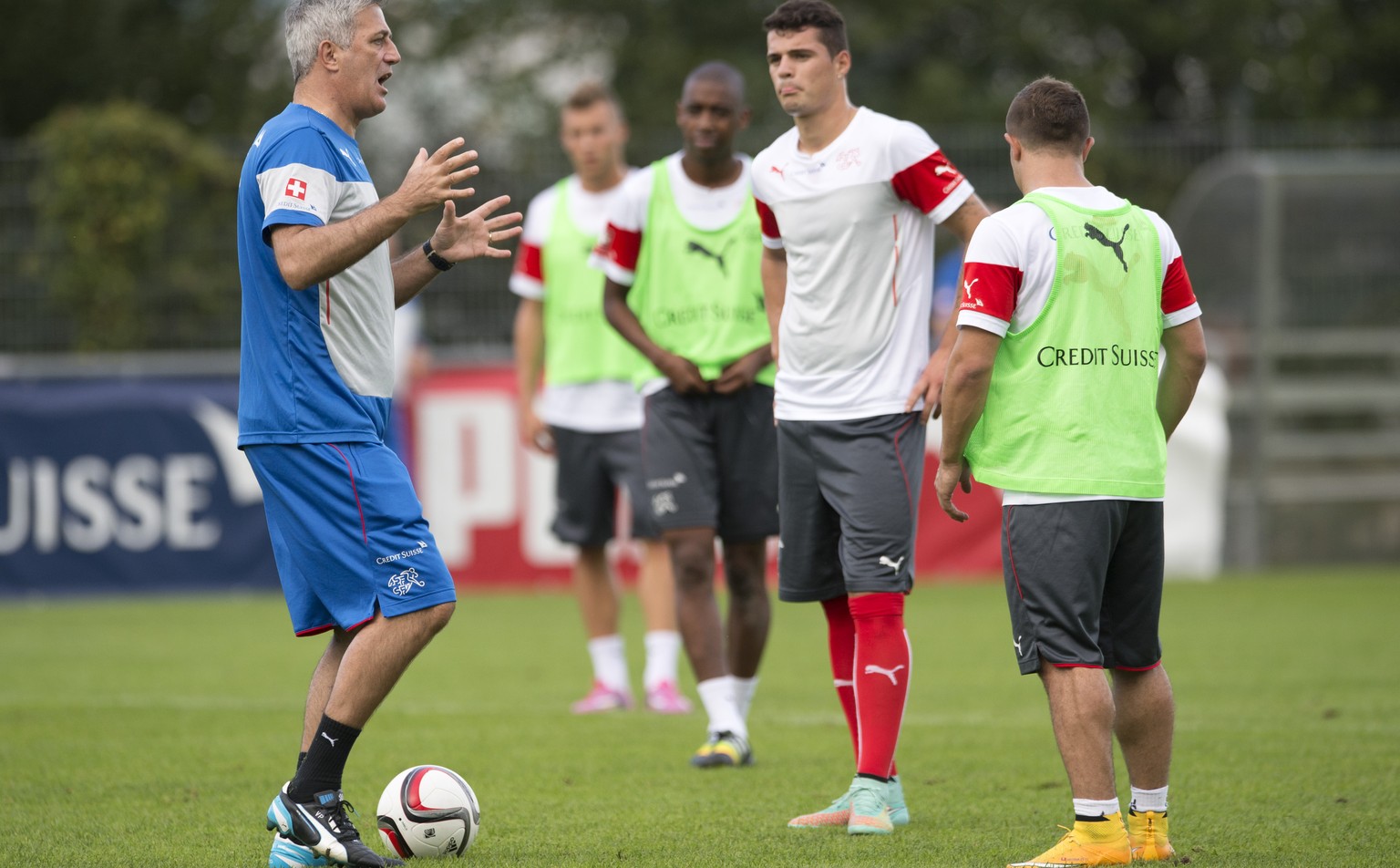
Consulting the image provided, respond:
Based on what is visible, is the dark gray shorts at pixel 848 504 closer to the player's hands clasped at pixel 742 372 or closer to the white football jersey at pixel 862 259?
the white football jersey at pixel 862 259

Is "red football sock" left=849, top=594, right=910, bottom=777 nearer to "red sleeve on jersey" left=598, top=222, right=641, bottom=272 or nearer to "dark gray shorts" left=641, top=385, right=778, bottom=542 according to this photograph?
"dark gray shorts" left=641, top=385, right=778, bottom=542

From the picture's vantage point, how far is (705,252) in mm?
6770

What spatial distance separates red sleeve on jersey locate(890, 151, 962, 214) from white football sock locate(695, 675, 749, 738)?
209cm

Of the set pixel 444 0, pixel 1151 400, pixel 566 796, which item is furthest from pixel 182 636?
pixel 444 0

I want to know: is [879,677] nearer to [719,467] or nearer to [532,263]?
[719,467]

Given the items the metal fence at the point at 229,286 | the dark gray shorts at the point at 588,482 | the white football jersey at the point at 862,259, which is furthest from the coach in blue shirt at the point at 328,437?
the metal fence at the point at 229,286

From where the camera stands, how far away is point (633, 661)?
32.1 feet

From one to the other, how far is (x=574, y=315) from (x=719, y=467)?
1940mm

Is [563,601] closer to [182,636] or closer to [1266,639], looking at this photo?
[182,636]

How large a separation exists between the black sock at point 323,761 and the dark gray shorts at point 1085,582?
1769mm

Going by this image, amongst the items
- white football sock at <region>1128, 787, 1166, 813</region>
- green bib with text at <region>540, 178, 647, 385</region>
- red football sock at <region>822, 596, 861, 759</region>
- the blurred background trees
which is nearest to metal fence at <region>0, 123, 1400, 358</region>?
the blurred background trees

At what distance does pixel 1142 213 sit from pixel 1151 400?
1.64 feet

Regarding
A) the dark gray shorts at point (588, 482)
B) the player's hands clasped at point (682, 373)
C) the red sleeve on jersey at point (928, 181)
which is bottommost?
the dark gray shorts at point (588, 482)

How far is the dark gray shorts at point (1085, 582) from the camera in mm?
4312
